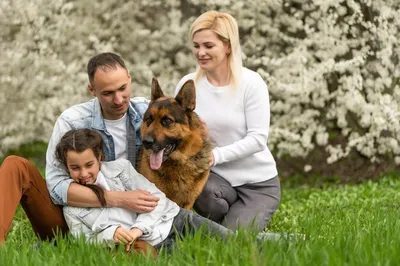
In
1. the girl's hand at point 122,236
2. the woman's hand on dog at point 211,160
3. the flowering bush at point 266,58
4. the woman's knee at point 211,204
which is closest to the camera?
the girl's hand at point 122,236

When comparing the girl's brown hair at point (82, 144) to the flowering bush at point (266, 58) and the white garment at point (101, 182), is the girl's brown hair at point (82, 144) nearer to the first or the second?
the white garment at point (101, 182)

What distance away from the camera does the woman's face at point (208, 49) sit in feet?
20.1

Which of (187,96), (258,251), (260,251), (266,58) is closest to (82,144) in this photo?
(187,96)

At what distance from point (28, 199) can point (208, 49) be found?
1.80m

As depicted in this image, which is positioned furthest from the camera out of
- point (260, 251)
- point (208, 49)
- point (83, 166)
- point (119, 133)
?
point (208, 49)

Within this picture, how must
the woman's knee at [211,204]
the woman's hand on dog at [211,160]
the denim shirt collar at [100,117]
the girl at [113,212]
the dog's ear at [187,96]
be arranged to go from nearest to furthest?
the girl at [113,212], the dog's ear at [187,96], the denim shirt collar at [100,117], the woman's hand on dog at [211,160], the woman's knee at [211,204]

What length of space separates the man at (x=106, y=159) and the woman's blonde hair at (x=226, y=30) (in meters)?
0.80

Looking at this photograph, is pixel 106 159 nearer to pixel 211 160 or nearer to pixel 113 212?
pixel 113 212

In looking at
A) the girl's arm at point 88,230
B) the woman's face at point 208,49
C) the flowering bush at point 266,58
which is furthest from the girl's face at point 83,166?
the flowering bush at point 266,58

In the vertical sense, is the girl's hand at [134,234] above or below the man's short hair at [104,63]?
below

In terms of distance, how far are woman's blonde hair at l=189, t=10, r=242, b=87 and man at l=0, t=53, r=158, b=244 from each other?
802 millimetres

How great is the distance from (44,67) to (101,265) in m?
6.99

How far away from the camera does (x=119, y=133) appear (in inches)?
227

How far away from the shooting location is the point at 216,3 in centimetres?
1060
